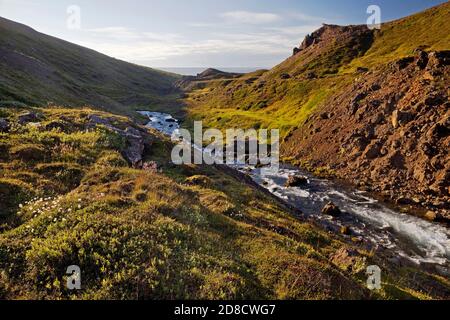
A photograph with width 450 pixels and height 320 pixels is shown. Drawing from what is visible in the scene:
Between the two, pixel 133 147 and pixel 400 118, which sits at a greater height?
pixel 400 118

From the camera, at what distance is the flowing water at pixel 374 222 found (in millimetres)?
31500

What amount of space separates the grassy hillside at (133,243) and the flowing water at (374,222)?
32.7ft

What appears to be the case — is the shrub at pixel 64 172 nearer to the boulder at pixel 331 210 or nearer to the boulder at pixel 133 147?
the boulder at pixel 133 147

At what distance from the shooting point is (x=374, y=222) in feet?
125

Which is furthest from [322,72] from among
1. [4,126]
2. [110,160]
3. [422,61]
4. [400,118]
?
[4,126]

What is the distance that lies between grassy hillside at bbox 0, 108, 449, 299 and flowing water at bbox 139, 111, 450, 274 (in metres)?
9.98

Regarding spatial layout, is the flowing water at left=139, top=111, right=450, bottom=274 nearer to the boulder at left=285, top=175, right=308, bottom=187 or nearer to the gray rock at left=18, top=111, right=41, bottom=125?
the boulder at left=285, top=175, right=308, bottom=187

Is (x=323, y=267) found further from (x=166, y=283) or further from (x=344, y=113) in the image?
(x=344, y=113)

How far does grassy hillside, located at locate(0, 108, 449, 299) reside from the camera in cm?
1005

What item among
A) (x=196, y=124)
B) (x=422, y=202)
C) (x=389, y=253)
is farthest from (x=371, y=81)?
(x=196, y=124)

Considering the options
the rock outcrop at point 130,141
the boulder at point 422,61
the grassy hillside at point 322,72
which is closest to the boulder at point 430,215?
the rock outcrop at point 130,141

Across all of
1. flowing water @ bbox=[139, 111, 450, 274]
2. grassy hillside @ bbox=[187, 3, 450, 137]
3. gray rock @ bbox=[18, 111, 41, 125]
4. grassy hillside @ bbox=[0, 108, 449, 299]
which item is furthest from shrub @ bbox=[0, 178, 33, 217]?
grassy hillside @ bbox=[187, 3, 450, 137]

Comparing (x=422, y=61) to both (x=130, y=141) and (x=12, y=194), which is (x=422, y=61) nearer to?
(x=130, y=141)

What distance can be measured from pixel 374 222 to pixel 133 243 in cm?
3341
